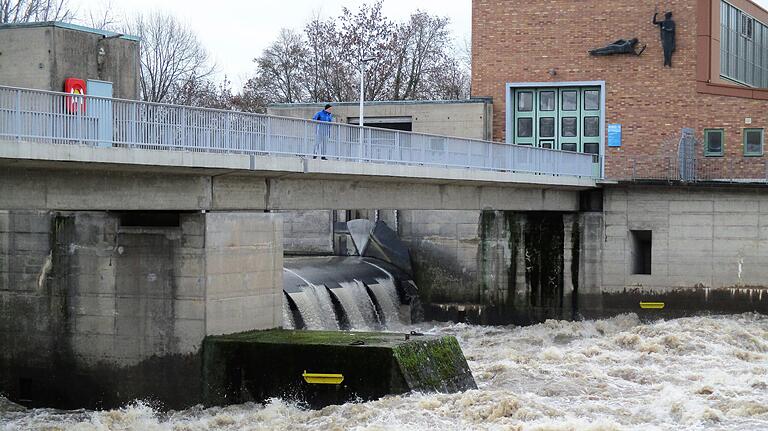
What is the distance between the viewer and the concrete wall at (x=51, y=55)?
87.4 feet

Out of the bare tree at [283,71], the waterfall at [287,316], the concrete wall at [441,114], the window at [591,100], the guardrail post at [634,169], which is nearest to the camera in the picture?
the waterfall at [287,316]

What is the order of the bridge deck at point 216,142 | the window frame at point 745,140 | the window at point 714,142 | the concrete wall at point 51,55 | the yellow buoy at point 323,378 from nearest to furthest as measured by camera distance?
the bridge deck at point 216,142
the yellow buoy at point 323,378
the concrete wall at point 51,55
the window frame at point 745,140
the window at point 714,142

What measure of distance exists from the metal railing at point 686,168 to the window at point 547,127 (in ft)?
7.31

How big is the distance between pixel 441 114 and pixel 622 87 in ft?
18.9

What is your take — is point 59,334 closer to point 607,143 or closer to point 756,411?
point 756,411

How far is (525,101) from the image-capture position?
43.8 meters

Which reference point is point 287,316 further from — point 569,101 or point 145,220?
point 569,101

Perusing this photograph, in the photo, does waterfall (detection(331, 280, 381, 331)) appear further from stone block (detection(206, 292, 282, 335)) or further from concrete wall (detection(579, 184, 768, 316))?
stone block (detection(206, 292, 282, 335))

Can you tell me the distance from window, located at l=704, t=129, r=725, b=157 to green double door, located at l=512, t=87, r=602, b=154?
11.2 feet

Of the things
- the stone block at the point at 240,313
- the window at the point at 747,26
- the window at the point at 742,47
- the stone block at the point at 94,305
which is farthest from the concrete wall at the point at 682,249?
the stone block at the point at 94,305

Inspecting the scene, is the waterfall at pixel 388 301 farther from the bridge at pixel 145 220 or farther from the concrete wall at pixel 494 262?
the bridge at pixel 145 220

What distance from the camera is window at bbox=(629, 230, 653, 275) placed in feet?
127

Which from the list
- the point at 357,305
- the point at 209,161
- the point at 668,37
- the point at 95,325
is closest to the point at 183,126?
the point at 209,161

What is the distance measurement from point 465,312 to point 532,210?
3.93 meters
